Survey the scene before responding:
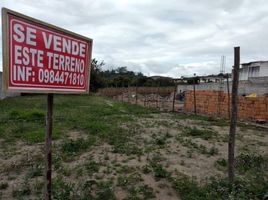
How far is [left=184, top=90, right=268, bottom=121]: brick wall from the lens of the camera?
9844 millimetres

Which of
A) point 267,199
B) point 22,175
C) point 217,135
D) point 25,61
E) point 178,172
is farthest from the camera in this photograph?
point 217,135

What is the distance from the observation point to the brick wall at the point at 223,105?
9.84 m

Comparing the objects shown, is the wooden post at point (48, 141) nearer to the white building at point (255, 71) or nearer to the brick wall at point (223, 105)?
the brick wall at point (223, 105)

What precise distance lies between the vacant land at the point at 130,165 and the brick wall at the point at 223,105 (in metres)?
3.35

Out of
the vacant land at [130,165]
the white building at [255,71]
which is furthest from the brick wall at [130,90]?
the vacant land at [130,165]

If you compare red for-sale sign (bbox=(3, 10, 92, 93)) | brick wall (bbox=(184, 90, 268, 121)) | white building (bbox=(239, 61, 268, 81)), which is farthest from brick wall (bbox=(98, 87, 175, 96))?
red for-sale sign (bbox=(3, 10, 92, 93))

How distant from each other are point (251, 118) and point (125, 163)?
8.22m

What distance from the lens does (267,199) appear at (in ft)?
9.63

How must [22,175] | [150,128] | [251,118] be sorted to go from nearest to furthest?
[22,175] → [150,128] → [251,118]

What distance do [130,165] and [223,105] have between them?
8.82 metres

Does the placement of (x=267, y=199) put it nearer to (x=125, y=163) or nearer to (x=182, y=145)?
(x=125, y=163)

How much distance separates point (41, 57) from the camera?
181 centimetres

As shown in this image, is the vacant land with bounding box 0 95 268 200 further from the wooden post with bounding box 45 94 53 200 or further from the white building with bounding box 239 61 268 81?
the white building with bounding box 239 61 268 81

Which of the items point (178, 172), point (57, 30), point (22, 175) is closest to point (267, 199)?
point (178, 172)
